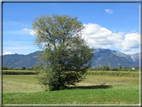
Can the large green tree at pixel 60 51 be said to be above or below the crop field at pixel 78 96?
above

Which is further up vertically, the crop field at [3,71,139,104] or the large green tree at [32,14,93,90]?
the large green tree at [32,14,93,90]

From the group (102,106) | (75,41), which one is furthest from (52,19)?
(102,106)

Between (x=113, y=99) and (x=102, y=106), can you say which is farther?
(x=113, y=99)

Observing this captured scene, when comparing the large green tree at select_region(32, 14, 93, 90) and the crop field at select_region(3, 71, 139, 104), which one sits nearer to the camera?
the crop field at select_region(3, 71, 139, 104)

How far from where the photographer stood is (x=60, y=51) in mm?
16297

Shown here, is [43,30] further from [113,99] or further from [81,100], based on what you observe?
[113,99]

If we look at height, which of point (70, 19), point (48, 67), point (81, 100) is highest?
point (70, 19)

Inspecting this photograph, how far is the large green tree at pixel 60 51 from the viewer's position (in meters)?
16.6

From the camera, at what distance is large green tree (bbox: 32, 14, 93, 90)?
54.4ft

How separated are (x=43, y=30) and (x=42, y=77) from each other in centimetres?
650

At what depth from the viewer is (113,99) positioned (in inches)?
364

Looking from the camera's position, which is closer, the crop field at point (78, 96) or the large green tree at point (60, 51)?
the crop field at point (78, 96)

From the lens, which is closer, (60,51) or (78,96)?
(78,96)

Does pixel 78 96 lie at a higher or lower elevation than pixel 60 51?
lower
